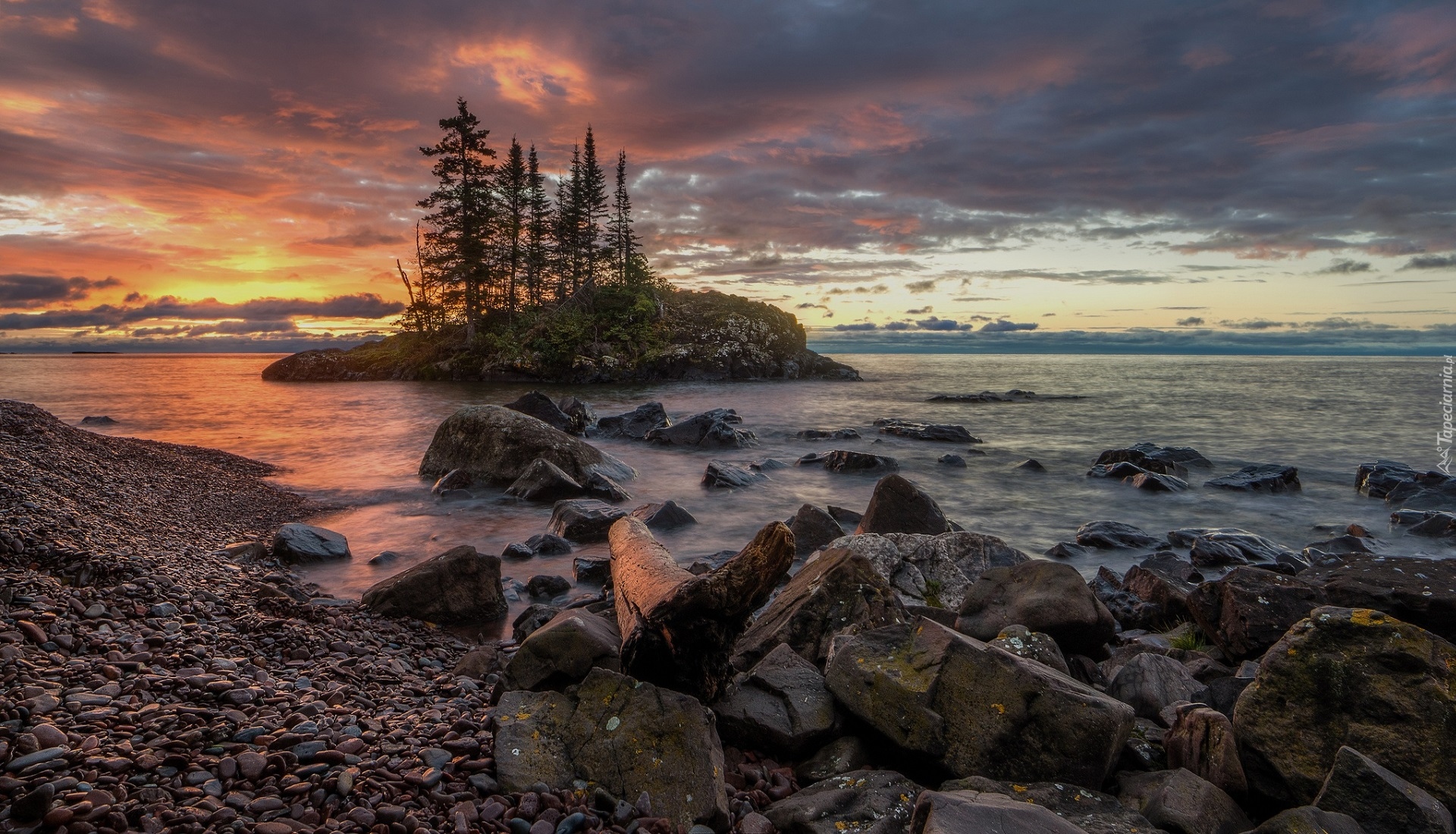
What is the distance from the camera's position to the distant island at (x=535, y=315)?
1911 inches

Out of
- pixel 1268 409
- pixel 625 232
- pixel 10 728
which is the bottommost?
pixel 1268 409

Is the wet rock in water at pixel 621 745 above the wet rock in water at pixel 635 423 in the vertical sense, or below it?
above

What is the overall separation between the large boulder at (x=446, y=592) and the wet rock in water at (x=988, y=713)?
4.10 meters

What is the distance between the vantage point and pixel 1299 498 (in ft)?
48.1

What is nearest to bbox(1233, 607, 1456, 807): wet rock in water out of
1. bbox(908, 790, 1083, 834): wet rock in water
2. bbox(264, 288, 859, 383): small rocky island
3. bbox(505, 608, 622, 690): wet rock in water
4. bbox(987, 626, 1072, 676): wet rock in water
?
bbox(987, 626, 1072, 676): wet rock in water

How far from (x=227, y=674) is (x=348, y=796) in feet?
5.55

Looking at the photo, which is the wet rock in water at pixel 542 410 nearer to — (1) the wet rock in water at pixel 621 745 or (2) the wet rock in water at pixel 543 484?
(2) the wet rock in water at pixel 543 484

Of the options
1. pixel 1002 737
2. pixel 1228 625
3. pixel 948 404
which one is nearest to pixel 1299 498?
pixel 1228 625

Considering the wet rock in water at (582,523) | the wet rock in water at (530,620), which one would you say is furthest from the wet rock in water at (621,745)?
the wet rock in water at (582,523)

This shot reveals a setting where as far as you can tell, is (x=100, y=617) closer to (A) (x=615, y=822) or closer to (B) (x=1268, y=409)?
(A) (x=615, y=822)

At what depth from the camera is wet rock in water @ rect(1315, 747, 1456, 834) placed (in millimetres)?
3053

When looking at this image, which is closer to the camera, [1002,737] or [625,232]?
[1002,737]

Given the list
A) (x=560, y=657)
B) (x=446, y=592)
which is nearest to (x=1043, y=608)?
(x=560, y=657)

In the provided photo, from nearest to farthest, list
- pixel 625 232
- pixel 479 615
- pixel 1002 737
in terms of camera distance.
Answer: pixel 1002 737 < pixel 479 615 < pixel 625 232
